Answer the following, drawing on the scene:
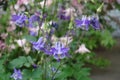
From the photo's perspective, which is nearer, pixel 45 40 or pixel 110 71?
pixel 45 40

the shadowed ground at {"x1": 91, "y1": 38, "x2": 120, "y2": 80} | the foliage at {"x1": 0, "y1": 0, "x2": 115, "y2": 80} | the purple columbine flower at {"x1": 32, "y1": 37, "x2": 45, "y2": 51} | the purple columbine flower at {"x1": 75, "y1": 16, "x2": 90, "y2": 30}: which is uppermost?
the purple columbine flower at {"x1": 75, "y1": 16, "x2": 90, "y2": 30}

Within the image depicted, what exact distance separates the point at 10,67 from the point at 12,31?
1.12m

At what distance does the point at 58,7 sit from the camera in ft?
12.3

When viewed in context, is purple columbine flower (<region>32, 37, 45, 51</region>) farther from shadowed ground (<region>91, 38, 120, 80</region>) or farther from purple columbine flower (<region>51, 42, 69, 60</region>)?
shadowed ground (<region>91, 38, 120, 80</region>)

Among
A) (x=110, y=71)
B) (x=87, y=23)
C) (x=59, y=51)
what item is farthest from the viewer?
(x=110, y=71)

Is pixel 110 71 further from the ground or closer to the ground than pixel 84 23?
closer to the ground

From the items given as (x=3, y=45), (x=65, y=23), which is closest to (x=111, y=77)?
(x=65, y=23)

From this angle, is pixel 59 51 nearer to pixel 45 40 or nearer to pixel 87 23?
pixel 45 40

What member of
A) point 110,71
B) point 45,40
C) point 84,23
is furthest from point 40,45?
point 110,71

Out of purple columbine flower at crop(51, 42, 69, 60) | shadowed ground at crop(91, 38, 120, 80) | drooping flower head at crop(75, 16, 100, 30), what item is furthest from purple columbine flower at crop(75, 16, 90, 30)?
shadowed ground at crop(91, 38, 120, 80)

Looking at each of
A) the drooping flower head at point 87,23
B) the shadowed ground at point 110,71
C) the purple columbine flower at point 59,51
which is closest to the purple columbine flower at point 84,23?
the drooping flower head at point 87,23

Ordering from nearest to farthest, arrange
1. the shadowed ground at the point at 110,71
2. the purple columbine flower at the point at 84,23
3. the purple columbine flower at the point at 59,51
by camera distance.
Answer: the purple columbine flower at the point at 59,51 < the purple columbine flower at the point at 84,23 < the shadowed ground at the point at 110,71

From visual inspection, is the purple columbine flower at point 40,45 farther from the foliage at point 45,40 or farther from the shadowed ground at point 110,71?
the shadowed ground at point 110,71

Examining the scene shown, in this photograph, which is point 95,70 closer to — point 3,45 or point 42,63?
point 3,45
